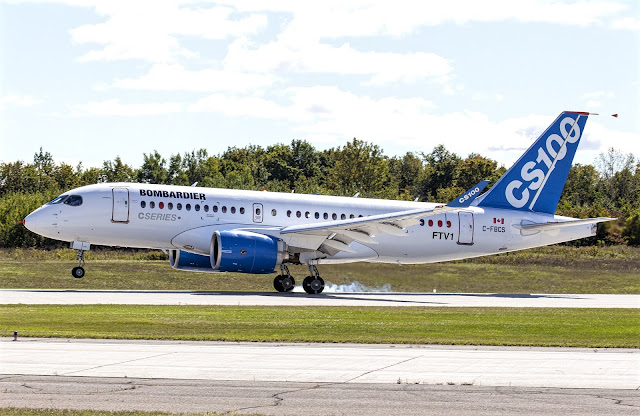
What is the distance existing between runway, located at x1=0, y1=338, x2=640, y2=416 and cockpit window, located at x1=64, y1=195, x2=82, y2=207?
54.3 feet

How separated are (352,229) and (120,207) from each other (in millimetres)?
8934

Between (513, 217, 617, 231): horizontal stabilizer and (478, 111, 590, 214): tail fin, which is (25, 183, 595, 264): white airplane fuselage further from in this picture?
(478, 111, 590, 214): tail fin

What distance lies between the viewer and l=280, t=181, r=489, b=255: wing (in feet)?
109

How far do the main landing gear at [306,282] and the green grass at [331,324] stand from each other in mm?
8176

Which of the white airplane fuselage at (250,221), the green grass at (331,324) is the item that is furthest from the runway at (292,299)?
the green grass at (331,324)

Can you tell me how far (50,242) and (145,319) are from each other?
35349 millimetres

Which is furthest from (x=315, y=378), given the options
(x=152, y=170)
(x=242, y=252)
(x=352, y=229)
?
(x=152, y=170)

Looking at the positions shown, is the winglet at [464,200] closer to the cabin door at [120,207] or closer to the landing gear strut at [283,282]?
the landing gear strut at [283,282]

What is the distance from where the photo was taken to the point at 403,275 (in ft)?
123

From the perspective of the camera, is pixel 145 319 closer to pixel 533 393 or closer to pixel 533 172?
pixel 533 393

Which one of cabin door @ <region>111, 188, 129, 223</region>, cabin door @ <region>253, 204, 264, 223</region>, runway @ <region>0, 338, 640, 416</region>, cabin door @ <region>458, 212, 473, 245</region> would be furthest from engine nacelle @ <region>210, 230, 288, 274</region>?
runway @ <region>0, 338, 640, 416</region>

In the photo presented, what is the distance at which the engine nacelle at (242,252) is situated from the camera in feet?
110

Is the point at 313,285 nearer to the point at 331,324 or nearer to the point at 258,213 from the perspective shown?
the point at 258,213

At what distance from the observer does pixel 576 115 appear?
4003cm
